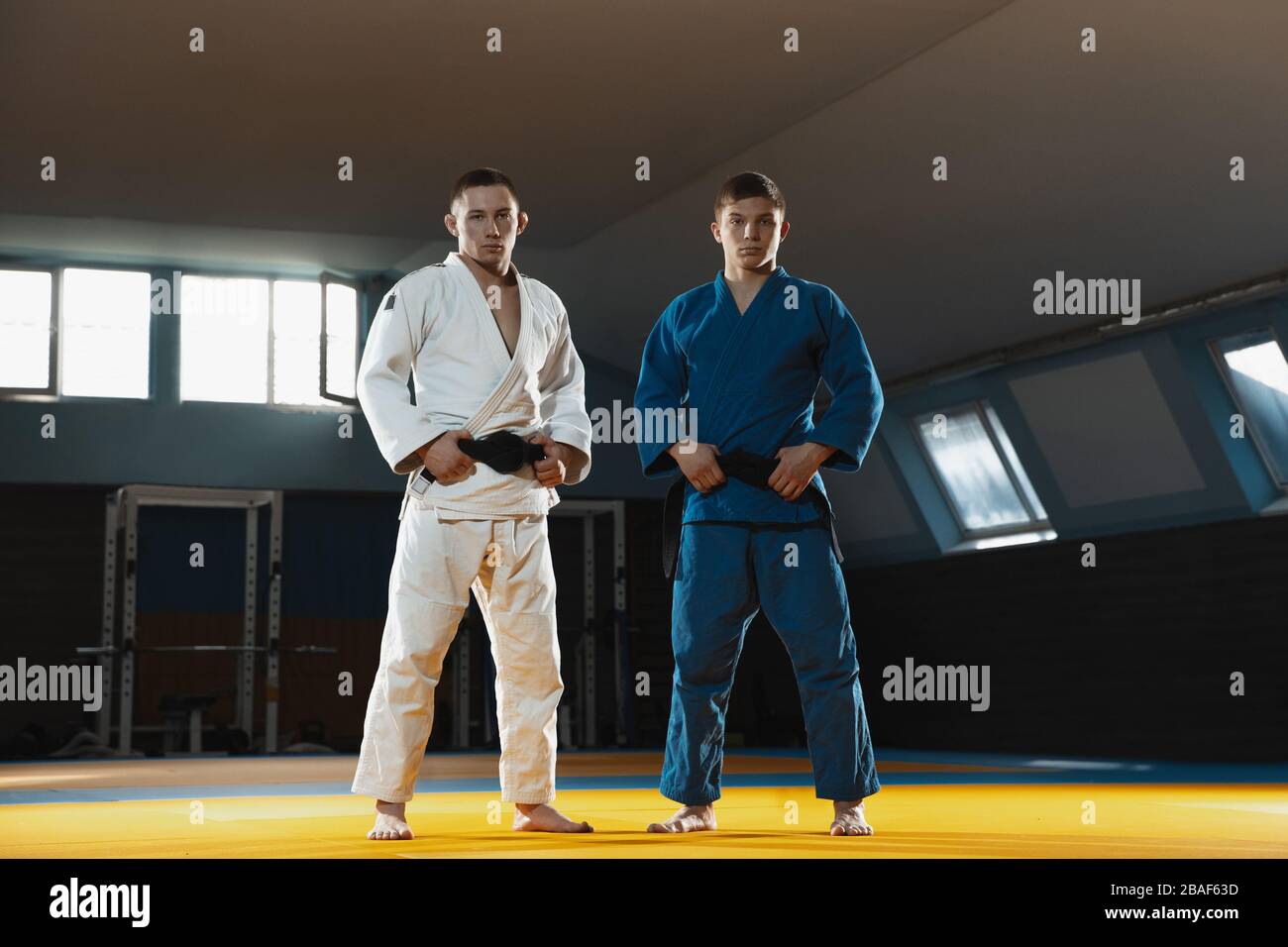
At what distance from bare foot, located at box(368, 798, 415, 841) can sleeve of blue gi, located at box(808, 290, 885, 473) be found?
105 cm

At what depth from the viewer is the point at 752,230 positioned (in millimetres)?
Result: 2826

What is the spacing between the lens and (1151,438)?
7945 millimetres

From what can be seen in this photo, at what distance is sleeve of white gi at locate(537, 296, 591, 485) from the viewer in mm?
2846

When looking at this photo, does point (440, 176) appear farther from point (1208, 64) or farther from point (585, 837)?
point (585, 837)

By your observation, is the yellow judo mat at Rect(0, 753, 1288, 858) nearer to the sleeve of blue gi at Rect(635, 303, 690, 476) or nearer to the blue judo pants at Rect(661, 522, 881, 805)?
the blue judo pants at Rect(661, 522, 881, 805)

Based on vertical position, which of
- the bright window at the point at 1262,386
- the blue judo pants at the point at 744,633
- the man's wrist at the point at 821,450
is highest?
the bright window at the point at 1262,386

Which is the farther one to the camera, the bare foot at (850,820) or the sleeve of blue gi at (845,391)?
the sleeve of blue gi at (845,391)

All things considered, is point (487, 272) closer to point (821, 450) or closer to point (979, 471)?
point (821, 450)

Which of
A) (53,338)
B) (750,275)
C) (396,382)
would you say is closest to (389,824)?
(396,382)

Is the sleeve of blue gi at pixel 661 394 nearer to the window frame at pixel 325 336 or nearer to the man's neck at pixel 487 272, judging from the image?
the man's neck at pixel 487 272

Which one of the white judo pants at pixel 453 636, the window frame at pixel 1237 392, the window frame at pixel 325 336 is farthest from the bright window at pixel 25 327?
the white judo pants at pixel 453 636

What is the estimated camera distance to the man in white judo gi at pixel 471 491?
8.61 ft

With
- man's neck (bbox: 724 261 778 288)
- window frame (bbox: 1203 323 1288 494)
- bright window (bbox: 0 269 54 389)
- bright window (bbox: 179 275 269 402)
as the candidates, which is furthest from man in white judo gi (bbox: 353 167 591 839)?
bright window (bbox: 0 269 54 389)
